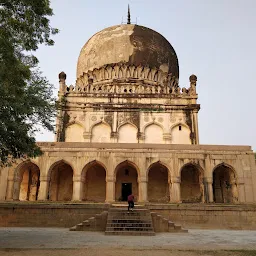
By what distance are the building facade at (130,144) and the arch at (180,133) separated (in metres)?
0.07

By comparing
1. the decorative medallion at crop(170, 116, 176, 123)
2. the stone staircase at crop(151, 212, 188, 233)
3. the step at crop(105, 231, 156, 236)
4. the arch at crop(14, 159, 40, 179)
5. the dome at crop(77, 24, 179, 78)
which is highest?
the dome at crop(77, 24, 179, 78)

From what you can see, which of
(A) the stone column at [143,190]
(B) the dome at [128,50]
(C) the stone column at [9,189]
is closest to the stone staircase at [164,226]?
(A) the stone column at [143,190]

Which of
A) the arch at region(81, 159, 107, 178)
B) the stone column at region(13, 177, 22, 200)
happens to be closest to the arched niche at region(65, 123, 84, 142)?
the arch at region(81, 159, 107, 178)

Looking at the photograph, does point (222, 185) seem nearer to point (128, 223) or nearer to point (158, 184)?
point (158, 184)

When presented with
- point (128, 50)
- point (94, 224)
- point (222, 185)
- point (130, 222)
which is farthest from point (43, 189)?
point (128, 50)

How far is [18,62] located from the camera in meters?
7.49

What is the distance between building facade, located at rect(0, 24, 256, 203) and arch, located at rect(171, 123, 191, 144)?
7 centimetres

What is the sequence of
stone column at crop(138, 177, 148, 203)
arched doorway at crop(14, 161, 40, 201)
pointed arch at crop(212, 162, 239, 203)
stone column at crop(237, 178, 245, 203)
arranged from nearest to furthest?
stone column at crop(138, 177, 148, 203) → stone column at crop(237, 178, 245, 203) → pointed arch at crop(212, 162, 239, 203) → arched doorway at crop(14, 161, 40, 201)

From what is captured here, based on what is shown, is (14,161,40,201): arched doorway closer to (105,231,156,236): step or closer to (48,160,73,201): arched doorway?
(48,160,73,201): arched doorway

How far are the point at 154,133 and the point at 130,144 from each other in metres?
4.68

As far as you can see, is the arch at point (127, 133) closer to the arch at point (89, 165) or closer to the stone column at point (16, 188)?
the arch at point (89, 165)

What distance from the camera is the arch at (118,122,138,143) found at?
878 inches

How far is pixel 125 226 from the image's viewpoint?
11.7 m

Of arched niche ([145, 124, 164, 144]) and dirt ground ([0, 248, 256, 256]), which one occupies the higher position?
arched niche ([145, 124, 164, 144])
